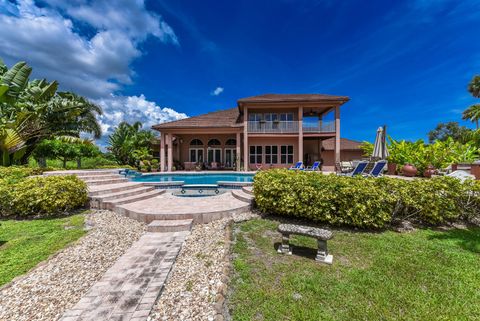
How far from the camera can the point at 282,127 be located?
19328 millimetres

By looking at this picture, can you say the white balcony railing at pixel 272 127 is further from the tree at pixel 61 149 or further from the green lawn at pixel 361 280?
the green lawn at pixel 361 280

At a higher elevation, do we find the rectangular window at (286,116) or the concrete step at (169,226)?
the rectangular window at (286,116)

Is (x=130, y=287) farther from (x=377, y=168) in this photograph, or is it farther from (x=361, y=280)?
(x=377, y=168)

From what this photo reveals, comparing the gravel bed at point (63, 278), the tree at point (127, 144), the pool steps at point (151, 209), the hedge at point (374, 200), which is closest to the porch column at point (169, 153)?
the tree at point (127, 144)

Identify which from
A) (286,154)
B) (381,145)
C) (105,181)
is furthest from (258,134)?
(105,181)

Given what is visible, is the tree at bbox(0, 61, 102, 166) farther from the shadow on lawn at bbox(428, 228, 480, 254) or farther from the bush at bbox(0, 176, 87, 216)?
the shadow on lawn at bbox(428, 228, 480, 254)

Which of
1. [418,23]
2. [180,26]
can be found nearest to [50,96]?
[180,26]

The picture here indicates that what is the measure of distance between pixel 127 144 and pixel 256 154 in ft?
45.4

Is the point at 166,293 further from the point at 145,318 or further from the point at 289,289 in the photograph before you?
the point at 289,289

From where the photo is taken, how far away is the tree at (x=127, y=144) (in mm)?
20344

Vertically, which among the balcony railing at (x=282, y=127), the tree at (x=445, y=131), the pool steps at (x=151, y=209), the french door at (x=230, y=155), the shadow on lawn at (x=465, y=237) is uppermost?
the tree at (x=445, y=131)

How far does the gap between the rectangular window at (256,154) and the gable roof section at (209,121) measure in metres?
3.16

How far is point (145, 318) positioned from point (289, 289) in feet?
6.52

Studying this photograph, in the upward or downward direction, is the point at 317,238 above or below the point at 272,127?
below
